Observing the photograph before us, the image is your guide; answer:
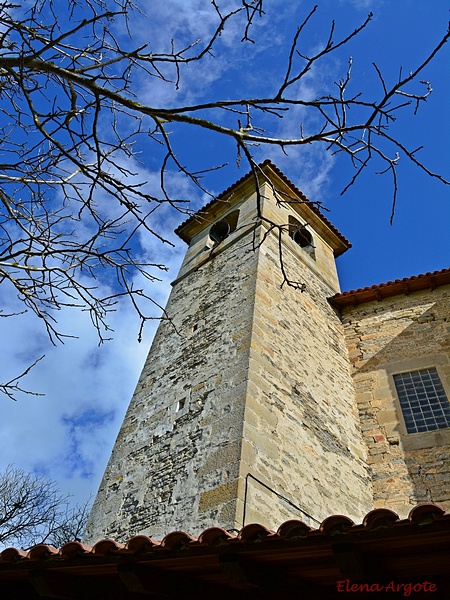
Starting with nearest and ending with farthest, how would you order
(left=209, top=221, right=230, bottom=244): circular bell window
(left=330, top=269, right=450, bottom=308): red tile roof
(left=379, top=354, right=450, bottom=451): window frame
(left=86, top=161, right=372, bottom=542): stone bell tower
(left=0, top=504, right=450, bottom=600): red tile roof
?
(left=0, top=504, right=450, bottom=600): red tile roof → (left=86, top=161, right=372, bottom=542): stone bell tower → (left=379, top=354, right=450, bottom=451): window frame → (left=330, top=269, right=450, bottom=308): red tile roof → (left=209, top=221, right=230, bottom=244): circular bell window

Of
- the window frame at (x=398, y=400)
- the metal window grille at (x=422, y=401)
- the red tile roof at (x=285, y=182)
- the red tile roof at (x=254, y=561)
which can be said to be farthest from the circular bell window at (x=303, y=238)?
the red tile roof at (x=254, y=561)

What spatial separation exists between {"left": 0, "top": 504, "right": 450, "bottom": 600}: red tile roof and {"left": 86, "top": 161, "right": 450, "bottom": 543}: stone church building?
5.24 feet

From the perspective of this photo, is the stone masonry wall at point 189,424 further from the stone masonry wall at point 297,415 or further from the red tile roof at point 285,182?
the red tile roof at point 285,182

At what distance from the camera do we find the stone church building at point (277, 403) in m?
5.50

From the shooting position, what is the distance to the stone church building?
5496 mm

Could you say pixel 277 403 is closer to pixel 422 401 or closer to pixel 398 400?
pixel 398 400

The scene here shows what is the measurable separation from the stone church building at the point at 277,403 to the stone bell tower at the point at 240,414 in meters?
0.02

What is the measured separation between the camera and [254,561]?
2.82 metres

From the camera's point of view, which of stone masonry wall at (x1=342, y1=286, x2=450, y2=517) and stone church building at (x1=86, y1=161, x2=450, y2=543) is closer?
stone church building at (x1=86, y1=161, x2=450, y2=543)

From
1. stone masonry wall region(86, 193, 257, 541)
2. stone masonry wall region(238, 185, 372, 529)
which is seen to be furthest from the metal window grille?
stone masonry wall region(86, 193, 257, 541)

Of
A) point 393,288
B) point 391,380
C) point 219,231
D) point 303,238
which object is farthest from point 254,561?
point 303,238

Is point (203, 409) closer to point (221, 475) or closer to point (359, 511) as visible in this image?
point (221, 475)

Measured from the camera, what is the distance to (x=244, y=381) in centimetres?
619

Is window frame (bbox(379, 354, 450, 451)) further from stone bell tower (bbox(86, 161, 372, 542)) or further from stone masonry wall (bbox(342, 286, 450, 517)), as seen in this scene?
stone bell tower (bbox(86, 161, 372, 542))
